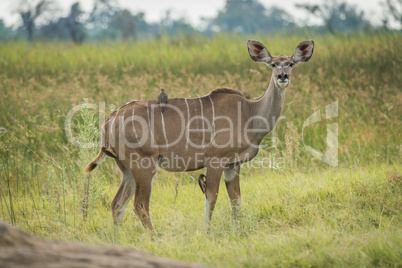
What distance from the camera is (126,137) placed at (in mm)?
5305

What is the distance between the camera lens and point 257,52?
19.7 feet

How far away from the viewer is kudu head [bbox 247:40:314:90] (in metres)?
5.38

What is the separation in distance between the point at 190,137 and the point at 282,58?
1.43 metres

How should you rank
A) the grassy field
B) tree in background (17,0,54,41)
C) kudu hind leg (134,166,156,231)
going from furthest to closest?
tree in background (17,0,54,41), kudu hind leg (134,166,156,231), the grassy field

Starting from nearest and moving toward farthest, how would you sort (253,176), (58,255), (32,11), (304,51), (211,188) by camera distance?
(58,255)
(211,188)
(304,51)
(253,176)
(32,11)

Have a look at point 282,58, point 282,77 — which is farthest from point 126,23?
point 282,77

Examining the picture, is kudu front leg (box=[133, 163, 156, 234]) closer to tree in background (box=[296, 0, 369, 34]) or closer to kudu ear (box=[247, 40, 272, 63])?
kudu ear (box=[247, 40, 272, 63])

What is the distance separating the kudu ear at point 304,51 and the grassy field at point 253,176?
1.03 metres

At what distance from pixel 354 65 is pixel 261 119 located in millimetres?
6097

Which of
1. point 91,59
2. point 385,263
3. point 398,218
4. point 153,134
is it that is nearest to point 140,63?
point 91,59

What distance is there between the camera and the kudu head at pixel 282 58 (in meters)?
5.38

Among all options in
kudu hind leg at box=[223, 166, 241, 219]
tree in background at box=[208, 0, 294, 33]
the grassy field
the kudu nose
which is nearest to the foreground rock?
the grassy field

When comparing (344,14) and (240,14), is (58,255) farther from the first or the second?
(240,14)

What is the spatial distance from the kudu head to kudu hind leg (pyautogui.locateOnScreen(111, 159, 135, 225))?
203cm
